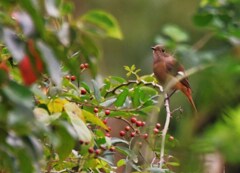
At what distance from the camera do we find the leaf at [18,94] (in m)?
0.86

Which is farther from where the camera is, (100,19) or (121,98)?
(121,98)

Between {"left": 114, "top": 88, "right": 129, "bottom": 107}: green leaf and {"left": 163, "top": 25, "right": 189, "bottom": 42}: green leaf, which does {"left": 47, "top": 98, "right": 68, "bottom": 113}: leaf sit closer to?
{"left": 114, "top": 88, "right": 129, "bottom": 107}: green leaf

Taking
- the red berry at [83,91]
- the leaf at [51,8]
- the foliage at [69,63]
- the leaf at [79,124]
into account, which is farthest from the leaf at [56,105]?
the leaf at [51,8]

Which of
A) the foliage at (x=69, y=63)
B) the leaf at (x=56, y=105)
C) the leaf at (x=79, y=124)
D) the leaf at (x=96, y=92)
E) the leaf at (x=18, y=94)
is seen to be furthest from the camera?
the leaf at (x=96, y=92)

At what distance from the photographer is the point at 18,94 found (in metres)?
0.87

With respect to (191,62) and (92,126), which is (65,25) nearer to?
(191,62)

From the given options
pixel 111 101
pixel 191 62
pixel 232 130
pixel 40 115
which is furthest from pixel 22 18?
pixel 111 101

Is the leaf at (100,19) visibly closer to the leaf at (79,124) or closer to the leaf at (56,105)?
the leaf at (79,124)

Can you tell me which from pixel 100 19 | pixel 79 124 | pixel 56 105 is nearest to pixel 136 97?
pixel 56 105

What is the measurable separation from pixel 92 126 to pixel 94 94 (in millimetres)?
123

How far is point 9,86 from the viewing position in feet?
2.93

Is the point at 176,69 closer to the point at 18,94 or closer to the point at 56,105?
the point at 56,105

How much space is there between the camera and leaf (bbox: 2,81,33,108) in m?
0.86

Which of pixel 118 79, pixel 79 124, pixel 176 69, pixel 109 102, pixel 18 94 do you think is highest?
pixel 118 79
